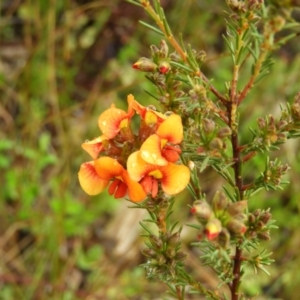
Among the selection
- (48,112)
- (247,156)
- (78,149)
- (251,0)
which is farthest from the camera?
(48,112)

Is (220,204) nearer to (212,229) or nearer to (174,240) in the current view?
(212,229)

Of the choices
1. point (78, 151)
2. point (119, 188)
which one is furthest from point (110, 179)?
point (78, 151)

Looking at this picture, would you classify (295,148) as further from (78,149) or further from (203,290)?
(203,290)

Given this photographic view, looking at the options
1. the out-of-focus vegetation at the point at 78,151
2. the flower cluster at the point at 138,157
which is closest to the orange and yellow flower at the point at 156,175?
the flower cluster at the point at 138,157

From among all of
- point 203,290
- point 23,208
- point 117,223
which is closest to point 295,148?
point 117,223

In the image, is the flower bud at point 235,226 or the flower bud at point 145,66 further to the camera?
the flower bud at point 145,66

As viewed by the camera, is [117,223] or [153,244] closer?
[153,244]

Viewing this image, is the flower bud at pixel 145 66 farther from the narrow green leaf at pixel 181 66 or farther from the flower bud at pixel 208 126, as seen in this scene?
the flower bud at pixel 208 126
